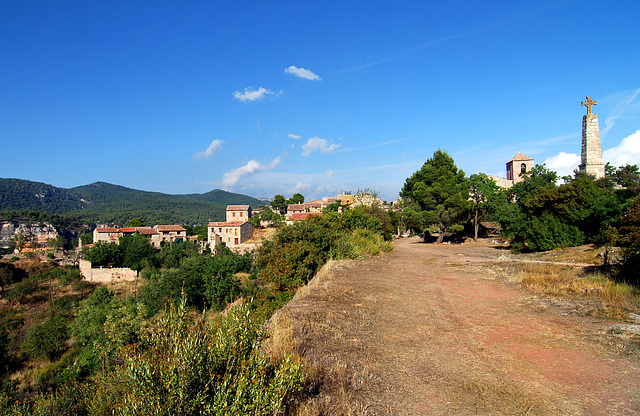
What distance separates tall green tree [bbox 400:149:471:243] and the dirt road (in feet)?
72.2

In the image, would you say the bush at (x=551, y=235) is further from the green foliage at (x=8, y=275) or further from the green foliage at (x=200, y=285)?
the green foliage at (x=8, y=275)

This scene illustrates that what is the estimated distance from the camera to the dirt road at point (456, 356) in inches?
138

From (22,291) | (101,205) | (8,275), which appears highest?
(101,205)

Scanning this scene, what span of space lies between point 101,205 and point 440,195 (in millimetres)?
179812

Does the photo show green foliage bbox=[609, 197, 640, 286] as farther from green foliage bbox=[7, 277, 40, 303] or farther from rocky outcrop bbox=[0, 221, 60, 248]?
rocky outcrop bbox=[0, 221, 60, 248]

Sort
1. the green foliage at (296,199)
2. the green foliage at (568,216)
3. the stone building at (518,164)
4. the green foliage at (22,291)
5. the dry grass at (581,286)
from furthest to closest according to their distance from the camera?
the green foliage at (296,199)
the stone building at (518,164)
the green foliage at (22,291)
the green foliage at (568,216)
the dry grass at (581,286)

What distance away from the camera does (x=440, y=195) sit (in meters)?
30.3

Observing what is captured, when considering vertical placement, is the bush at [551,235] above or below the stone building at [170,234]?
above

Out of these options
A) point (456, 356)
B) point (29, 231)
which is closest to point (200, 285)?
point (456, 356)

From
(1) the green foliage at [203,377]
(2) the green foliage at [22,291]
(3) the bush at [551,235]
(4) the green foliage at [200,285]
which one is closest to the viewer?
(1) the green foliage at [203,377]

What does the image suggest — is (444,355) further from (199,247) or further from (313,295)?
(199,247)

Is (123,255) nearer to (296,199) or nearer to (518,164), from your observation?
(296,199)

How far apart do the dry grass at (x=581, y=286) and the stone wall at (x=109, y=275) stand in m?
48.8

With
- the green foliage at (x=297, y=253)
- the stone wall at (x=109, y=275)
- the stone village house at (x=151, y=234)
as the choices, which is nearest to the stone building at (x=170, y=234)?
the stone village house at (x=151, y=234)
